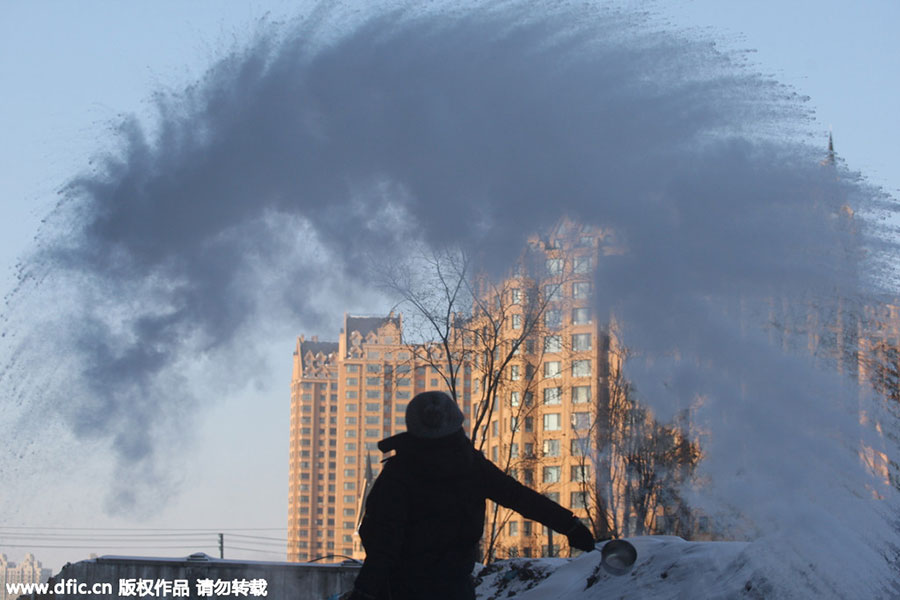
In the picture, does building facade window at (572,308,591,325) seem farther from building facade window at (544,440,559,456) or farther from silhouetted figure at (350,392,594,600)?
building facade window at (544,440,559,456)

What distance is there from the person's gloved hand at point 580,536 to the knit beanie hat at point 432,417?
753 mm

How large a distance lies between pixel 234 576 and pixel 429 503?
33.8 ft

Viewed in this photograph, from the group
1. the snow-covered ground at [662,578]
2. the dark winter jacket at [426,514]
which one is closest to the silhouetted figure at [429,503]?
the dark winter jacket at [426,514]

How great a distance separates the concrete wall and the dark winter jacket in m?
9.27

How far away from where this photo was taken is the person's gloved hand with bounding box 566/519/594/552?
514 cm

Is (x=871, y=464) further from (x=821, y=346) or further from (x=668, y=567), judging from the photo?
(x=821, y=346)

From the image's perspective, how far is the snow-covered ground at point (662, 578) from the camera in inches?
283

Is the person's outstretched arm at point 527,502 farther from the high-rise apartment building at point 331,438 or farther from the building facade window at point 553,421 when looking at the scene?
the high-rise apartment building at point 331,438

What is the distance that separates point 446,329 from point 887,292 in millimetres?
16019

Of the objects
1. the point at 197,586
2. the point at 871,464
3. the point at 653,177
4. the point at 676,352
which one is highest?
the point at 653,177

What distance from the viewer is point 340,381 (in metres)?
176

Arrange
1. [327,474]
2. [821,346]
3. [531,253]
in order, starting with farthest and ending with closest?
[327,474], [531,253], [821,346]

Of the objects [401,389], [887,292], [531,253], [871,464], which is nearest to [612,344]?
[531,253]

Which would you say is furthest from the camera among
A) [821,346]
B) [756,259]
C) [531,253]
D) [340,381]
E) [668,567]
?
[340,381]
